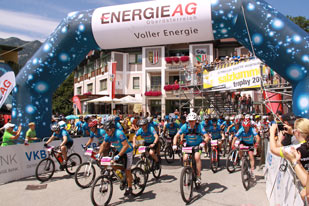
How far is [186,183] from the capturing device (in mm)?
5652

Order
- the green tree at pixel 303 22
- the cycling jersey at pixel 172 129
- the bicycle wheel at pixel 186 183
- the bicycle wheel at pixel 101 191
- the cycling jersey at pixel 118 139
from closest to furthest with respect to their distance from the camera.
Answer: the bicycle wheel at pixel 101 191
the bicycle wheel at pixel 186 183
the cycling jersey at pixel 118 139
the cycling jersey at pixel 172 129
the green tree at pixel 303 22

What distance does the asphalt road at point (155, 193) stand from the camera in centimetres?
570

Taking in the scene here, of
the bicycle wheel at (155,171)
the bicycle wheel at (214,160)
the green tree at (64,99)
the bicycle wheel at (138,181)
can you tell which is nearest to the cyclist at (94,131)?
the bicycle wheel at (155,171)

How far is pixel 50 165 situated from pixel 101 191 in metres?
3.37

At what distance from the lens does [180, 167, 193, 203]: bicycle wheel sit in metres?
5.40

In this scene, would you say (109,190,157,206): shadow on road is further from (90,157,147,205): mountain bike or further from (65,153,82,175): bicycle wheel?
(65,153,82,175): bicycle wheel

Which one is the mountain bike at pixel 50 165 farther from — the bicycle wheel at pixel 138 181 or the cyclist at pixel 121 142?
the bicycle wheel at pixel 138 181

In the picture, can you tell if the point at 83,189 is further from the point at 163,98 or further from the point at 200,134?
the point at 163,98

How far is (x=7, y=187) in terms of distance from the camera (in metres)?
7.15

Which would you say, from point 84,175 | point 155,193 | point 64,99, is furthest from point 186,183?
point 64,99

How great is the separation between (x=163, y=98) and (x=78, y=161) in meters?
23.4

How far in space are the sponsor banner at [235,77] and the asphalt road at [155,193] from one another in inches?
191

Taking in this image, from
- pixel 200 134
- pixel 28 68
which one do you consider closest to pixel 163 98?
pixel 28 68

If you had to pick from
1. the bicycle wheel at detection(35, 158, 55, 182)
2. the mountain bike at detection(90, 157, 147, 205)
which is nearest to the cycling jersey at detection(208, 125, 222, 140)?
the mountain bike at detection(90, 157, 147, 205)
